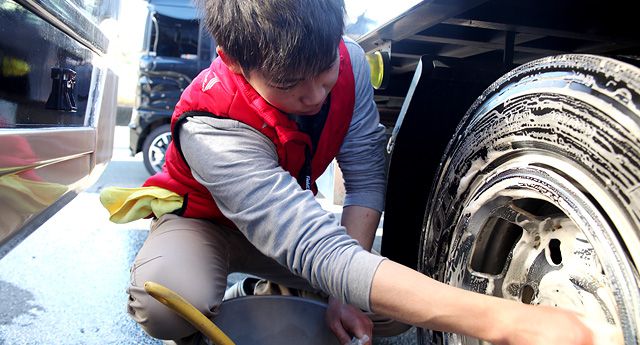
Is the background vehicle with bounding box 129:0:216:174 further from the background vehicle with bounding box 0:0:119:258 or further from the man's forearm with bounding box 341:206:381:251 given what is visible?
the man's forearm with bounding box 341:206:381:251

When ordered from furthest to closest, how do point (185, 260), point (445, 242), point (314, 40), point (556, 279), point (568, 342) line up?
point (185, 260)
point (445, 242)
point (314, 40)
point (556, 279)
point (568, 342)

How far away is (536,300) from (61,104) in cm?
115

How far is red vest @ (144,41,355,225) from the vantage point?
4.24 ft

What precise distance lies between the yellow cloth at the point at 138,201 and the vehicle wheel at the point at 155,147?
413cm

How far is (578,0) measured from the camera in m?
1.17

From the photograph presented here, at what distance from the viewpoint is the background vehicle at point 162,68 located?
5664 millimetres

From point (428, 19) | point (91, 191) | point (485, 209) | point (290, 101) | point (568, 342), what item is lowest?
point (91, 191)

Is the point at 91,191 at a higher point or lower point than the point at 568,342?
lower

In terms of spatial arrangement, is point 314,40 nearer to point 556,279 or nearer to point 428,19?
point 428,19

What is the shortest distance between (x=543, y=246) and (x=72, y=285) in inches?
80.2

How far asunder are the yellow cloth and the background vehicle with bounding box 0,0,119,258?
107 millimetres

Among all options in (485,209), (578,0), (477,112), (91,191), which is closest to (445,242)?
(485,209)

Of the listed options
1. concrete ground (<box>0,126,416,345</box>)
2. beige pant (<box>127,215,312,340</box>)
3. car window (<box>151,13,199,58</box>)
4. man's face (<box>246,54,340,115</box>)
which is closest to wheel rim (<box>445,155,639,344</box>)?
man's face (<box>246,54,340,115</box>)

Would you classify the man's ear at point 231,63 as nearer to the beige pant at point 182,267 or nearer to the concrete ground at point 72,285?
the beige pant at point 182,267
